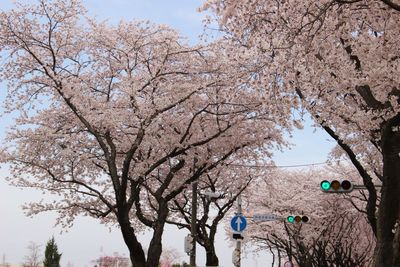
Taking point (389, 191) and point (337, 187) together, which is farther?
point (337, 187)

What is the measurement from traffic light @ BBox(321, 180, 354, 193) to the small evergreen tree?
62.0ft

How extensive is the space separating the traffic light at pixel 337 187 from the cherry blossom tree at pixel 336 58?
207 cm

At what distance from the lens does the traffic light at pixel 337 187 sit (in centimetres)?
1432

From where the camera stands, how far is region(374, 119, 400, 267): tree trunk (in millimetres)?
10016

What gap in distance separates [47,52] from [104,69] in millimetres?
2117

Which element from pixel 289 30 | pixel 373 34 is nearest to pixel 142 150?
pixel 373 34

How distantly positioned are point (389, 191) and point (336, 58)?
2.99m

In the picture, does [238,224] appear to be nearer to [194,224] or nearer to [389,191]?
[194,224]

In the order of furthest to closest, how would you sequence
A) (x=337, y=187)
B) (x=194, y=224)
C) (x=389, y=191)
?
Result: (x=194, y=224) < (x=337, y=187) < (x=389, y=191)

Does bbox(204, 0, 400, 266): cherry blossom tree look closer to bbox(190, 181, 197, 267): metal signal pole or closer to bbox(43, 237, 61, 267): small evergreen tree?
bbox(190, 181, 197, 267): metal signal pole

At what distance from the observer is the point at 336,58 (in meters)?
11.2

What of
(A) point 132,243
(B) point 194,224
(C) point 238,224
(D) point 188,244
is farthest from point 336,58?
(D) point 188,244

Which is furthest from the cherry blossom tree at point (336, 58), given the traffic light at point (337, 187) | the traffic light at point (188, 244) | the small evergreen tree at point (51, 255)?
the small evergreen tree at point (51, 255)

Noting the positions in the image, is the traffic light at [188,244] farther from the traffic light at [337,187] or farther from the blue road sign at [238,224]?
the traffic light at [337,187]
